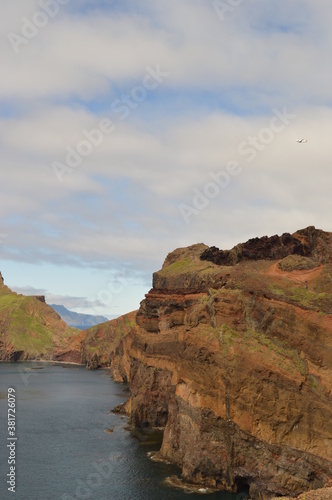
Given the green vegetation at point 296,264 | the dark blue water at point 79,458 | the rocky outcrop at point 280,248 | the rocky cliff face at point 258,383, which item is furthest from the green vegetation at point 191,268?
the dark blue water at point 79,458

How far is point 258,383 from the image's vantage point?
5562 cm

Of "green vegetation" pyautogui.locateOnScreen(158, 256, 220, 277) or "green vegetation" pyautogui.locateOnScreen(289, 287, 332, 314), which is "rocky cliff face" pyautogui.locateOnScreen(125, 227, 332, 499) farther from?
"green vegetation" pyautogui.locateOnScreen(158, 256, 220, 277)

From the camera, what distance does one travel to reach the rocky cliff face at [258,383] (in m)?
52.5

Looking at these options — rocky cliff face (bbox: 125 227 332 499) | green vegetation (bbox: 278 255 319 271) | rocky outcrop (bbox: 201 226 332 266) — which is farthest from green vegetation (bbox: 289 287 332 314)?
rocky outcrop (bbox: 201 226 332 266)

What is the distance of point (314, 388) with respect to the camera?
5341 centimetres

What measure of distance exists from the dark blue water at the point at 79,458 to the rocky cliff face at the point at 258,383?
4.50 metres

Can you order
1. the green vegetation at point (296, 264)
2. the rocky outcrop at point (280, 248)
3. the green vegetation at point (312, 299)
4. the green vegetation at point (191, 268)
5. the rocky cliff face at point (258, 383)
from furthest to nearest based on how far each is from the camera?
the rocky outcrop at point (280, 248) → the green vegetation at point (191, 268) → the green vegetation at point (296, 264) → the green vegetation at point (312, 299) → the rocky cliff face at point (258, 383)

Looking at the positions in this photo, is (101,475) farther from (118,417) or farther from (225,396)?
(118,417)

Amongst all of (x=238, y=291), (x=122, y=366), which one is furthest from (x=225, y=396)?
(x=122, y=366)

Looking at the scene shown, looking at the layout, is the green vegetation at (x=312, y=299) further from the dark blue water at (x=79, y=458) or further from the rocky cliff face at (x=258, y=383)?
the dark blue water at (x=79, y=458)

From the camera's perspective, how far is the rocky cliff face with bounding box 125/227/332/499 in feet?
172

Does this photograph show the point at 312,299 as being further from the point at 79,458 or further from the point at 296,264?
the point at 79,458

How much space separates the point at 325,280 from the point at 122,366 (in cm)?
13626

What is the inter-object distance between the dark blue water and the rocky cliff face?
14.8ft
